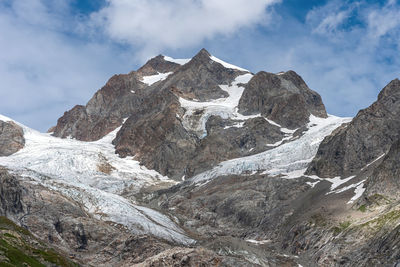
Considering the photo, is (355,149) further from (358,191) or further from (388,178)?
(388,178)

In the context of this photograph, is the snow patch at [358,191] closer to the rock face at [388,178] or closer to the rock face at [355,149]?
the rock face at [388,178]

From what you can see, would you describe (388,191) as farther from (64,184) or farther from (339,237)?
(64,184)

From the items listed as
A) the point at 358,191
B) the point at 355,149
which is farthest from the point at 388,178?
the point at 355,149

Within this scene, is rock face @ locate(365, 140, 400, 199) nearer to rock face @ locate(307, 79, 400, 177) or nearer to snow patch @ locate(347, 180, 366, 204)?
snow patch @ locate(347, 180, 366, 204)

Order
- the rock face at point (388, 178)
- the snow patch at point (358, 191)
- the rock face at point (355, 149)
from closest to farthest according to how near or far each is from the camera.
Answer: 1. the rock face at point (388, 178)
2. the snow patch at point (358, 191)
3. the rock face at point (355, 149)

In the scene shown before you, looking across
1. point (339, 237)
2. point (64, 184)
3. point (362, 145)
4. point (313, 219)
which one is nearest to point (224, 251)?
point (339, 237)

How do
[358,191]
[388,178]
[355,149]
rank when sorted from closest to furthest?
1. [388,178]
2. [358,191]
3. [355,149]

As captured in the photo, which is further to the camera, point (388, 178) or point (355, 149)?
point (355, 149)

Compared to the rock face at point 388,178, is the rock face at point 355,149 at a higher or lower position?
higher

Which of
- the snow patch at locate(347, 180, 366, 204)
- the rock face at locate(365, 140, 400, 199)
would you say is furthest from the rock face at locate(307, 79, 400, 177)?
the rock face at locate(365, 140, 400, 199)

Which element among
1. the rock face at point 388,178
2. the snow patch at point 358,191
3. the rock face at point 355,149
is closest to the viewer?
the rock face at point 388,178

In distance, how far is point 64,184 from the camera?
165500 millimetres

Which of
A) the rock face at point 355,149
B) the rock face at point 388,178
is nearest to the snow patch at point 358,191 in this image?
the rock face at point 388,178

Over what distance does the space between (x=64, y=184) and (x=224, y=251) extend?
6952 centimetres
